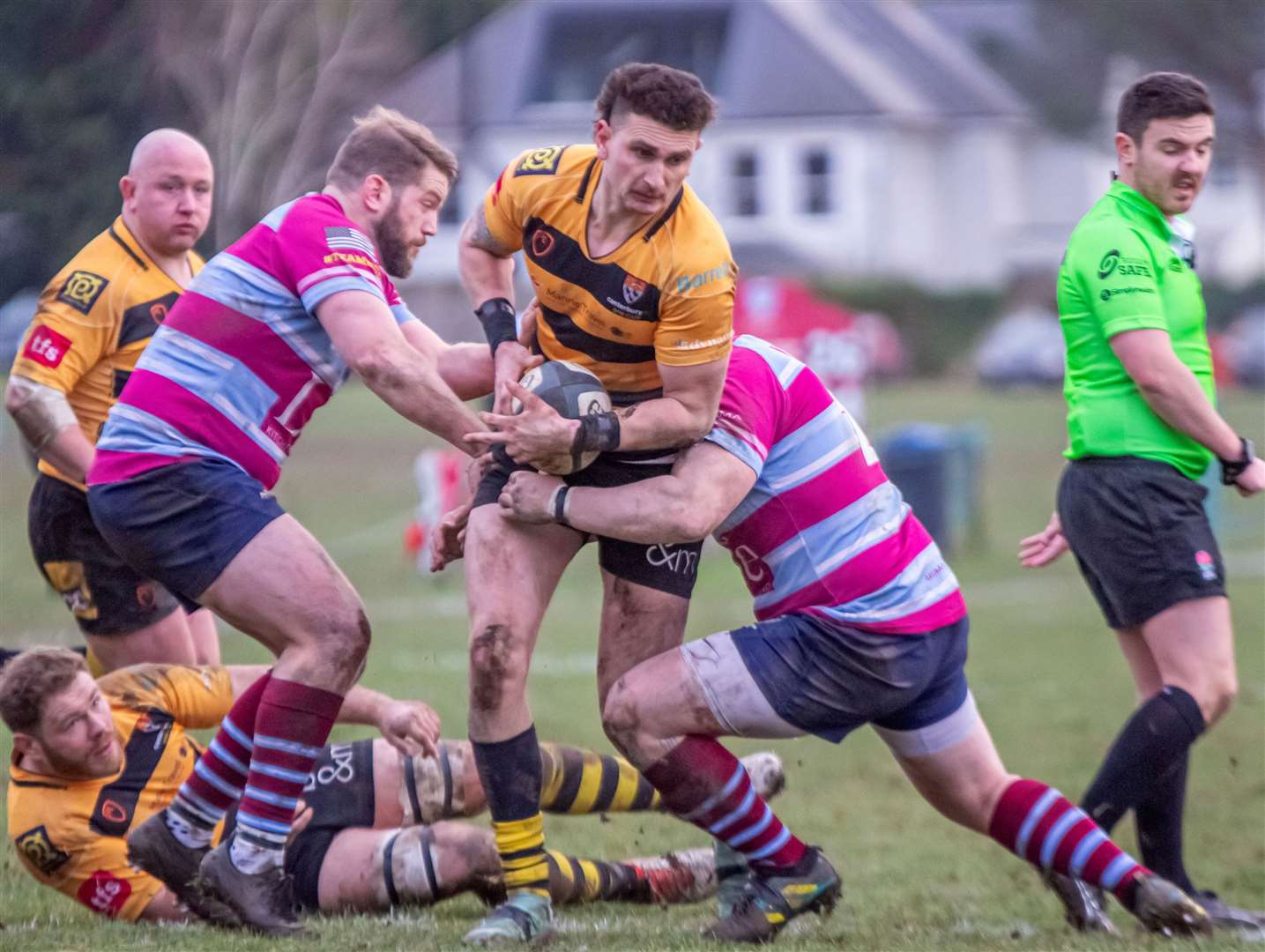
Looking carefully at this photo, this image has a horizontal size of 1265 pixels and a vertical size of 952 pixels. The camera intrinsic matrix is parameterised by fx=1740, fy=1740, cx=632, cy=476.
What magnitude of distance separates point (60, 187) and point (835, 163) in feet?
112

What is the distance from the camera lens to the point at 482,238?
4.87 meters

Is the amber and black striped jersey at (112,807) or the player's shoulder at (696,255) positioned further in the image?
the amber and black striped jersey at (112,807)

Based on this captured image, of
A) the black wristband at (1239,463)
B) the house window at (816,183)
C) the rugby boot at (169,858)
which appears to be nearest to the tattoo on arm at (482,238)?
the rugby boot at (169,858)

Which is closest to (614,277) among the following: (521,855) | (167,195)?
(521,855)

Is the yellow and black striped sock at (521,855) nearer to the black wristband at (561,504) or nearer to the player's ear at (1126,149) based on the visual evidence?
the black wristband at (561,504)

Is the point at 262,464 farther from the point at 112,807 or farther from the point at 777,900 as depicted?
the point at 777,900

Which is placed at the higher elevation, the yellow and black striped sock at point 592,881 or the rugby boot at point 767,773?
the rugby boot at point 767,773

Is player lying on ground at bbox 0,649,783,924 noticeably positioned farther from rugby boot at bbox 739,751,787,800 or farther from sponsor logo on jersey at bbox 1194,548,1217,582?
sponsor logo on jersey at bbox 1194,548,1217,582

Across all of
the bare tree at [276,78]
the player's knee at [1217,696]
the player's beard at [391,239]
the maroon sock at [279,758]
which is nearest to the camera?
the maroon sock at [279,758]

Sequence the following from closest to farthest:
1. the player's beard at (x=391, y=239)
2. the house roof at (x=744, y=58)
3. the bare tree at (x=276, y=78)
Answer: the player's beard at (x=391, y=239) < the bare tree at (x=276, y=78) < the house roof at (x=744, y=58)

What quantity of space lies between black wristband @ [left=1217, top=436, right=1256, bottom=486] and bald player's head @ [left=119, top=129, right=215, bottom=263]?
3.48 m

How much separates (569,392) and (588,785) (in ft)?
4.57

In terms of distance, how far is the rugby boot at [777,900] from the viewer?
439 cm

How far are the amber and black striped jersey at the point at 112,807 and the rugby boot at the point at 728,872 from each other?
4.64ft
